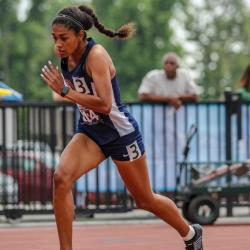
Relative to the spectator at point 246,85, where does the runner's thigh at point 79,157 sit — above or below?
below

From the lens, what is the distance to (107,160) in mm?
14945

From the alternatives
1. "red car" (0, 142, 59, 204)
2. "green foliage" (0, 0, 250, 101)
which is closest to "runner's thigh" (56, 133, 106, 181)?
"red car" (0, 142, 59, 204)

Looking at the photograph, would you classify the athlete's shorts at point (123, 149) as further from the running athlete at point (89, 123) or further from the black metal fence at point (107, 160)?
the black metal fence at point (107, 160)

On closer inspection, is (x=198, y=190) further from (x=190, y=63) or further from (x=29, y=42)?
(x=190, y=63)

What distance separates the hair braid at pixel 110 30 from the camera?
30.3 feet

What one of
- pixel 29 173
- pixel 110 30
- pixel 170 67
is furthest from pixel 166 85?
pixel 110 30

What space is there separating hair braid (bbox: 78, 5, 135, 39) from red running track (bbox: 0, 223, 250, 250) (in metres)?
2.24

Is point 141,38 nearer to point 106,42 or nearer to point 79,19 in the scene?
point 106,42

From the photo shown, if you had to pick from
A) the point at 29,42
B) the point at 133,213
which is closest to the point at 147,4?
the point at 29,42

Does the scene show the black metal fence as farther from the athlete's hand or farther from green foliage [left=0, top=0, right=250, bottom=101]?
green foliage [left=0, top=0, right=250, bottom=101]

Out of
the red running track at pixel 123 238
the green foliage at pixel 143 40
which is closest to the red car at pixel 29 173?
the red running track at pixel 123 238

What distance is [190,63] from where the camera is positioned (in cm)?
7206

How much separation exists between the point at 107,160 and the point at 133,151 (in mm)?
5895

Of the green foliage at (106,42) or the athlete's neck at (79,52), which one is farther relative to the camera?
the green foliage at (106,42)
